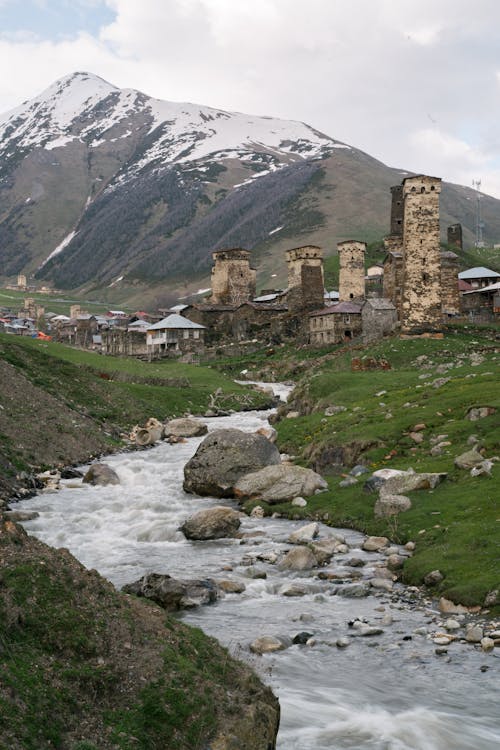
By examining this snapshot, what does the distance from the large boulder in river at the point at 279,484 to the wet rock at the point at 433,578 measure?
31.0 feet

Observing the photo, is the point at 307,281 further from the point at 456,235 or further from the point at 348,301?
the point at 456,235

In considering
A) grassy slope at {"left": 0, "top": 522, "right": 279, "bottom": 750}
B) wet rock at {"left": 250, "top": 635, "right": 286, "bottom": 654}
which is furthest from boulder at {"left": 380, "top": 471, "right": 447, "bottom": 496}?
grassy slope at {"left": 0, "top": 522, "right": 279, "bottom": 750}

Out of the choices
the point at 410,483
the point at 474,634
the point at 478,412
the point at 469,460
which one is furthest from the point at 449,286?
the point at 474,634

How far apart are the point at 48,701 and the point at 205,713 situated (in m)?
1.89

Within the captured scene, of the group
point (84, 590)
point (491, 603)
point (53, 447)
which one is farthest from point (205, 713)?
point (53, 447)

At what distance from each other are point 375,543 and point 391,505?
7.26 ft

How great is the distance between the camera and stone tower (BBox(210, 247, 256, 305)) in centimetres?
11362

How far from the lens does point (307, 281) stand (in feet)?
311

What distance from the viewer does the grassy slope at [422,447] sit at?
17.5 metres

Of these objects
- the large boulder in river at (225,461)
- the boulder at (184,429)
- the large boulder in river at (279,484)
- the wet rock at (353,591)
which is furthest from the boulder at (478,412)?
the boulder at (184,429)

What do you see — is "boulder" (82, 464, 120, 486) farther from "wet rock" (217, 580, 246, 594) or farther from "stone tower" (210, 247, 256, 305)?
"stone tower" (210, 247, 256, 305)

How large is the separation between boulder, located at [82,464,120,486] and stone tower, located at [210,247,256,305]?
82.5m

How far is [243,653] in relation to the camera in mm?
13492

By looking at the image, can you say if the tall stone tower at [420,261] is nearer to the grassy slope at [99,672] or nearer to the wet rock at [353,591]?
the wet rock at [353,591]
